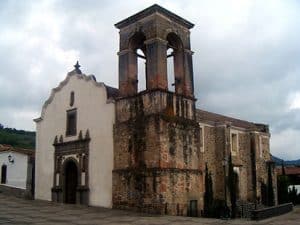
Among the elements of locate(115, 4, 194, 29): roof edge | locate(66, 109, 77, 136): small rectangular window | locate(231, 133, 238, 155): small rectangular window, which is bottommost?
locate(231, 133, 238, 155): small rectangular window

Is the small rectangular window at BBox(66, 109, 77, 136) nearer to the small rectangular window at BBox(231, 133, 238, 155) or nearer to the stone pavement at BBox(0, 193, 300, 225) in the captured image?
the stone pavement at BBox(0, 193, 300, 225)

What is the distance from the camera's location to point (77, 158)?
25.3m

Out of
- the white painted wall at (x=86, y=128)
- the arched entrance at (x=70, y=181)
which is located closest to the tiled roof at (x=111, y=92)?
the white painted wall at (x=86, y=128)

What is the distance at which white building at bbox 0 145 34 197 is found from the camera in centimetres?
3064

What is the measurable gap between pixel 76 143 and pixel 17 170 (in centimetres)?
810

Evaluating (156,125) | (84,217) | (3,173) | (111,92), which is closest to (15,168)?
(3,173)

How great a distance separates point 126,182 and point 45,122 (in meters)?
8.93

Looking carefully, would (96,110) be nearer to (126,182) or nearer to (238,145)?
(126,182)

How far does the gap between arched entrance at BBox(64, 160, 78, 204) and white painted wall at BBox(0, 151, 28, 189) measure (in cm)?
618

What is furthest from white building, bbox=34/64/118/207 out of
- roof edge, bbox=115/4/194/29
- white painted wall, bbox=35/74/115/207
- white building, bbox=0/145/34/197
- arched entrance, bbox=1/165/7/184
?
arched entrance, bbox=1/165/7/184

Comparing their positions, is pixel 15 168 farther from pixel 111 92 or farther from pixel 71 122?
pixel 111 92

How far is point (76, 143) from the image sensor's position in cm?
2555

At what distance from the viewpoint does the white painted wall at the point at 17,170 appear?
3100 centimetres

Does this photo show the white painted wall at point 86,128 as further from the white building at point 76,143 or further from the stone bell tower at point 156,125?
the stone bell tower at point 156,125
